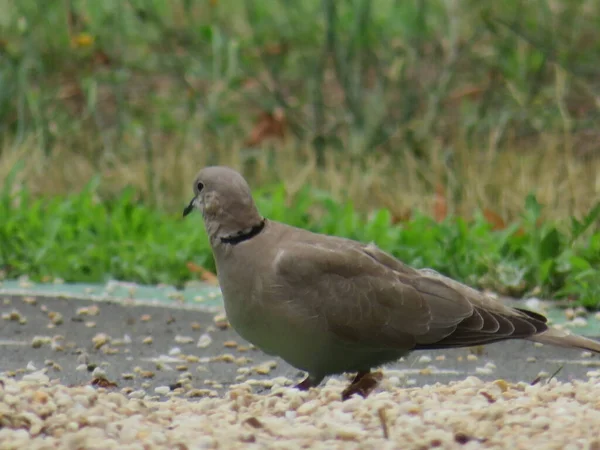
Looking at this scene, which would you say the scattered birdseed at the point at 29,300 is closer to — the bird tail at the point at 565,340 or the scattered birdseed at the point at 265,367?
the scattered birdseed at the point at 265,367

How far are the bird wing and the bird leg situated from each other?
0.43 feet

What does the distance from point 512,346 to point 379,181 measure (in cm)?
283

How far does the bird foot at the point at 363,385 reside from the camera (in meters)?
4.24

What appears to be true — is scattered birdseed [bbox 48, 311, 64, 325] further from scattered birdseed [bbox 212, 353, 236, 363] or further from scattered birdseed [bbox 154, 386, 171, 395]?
scattered birdseed [bbox 154, 386, 171, 395]

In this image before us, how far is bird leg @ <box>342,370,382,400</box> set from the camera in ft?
13.9

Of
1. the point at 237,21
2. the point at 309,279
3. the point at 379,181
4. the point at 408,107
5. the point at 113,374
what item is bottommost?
the point at 113,374

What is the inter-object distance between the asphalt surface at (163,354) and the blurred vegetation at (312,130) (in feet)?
2.08

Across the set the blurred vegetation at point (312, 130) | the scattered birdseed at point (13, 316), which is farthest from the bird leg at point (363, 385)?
the scattered birdseed at point (13, 316)

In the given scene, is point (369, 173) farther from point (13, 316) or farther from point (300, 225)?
point (13, 316)

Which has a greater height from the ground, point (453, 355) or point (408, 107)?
point (408, 107)

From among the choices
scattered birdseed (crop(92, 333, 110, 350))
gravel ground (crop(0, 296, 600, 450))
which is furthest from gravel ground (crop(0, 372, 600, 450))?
scattered birdseed (crop(92, 333, 110, 350))

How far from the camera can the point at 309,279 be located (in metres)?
4.36

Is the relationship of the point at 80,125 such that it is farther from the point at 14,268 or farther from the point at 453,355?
the point at 453,355

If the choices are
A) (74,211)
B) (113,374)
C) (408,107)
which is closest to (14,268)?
(74,211)
